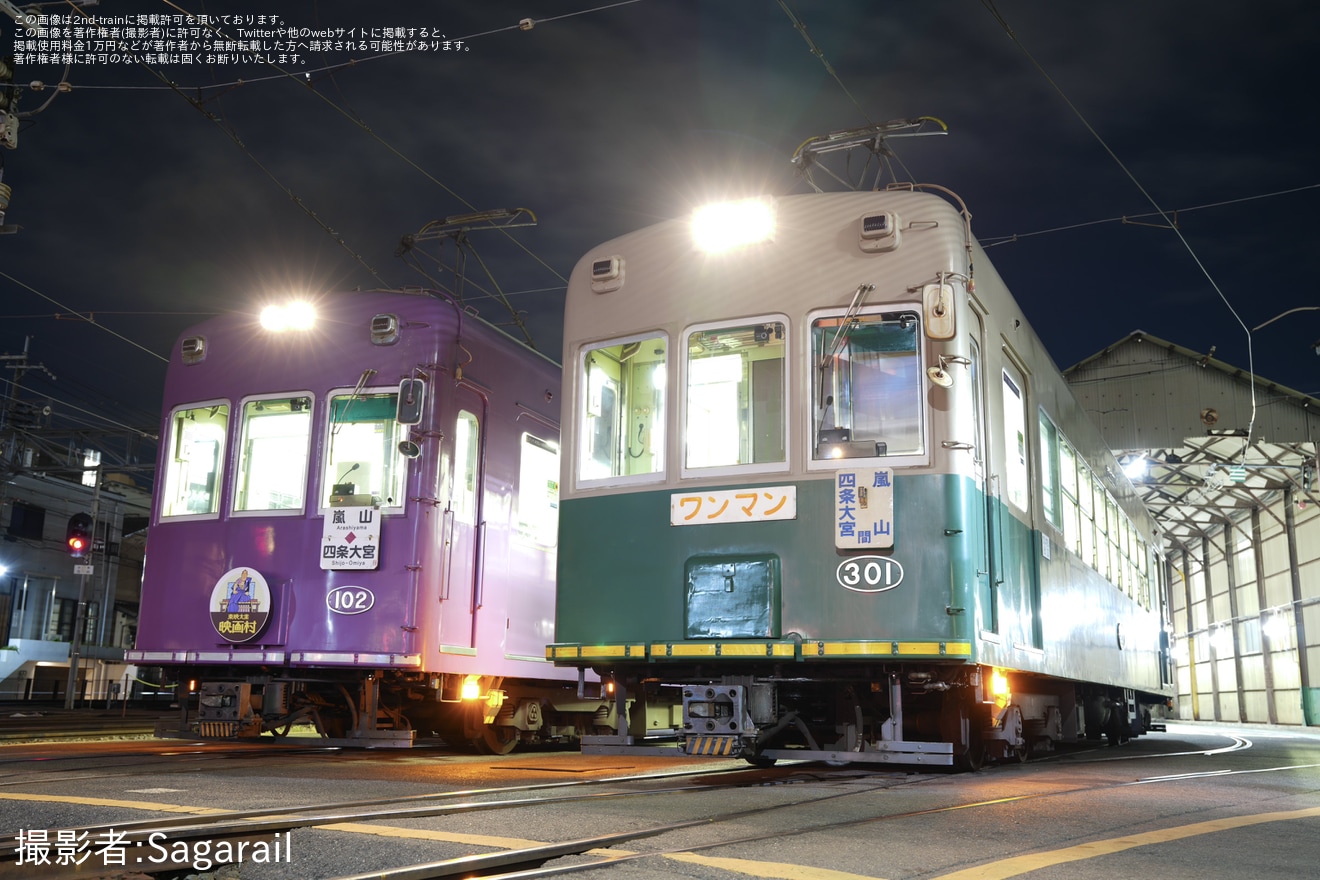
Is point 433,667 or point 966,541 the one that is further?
point 433,667

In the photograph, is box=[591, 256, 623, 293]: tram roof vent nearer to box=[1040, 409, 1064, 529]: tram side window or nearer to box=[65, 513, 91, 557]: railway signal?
box=[1040, 409, 1064, 529]: tram side window

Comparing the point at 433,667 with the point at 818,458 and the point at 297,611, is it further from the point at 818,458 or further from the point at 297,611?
the point at 818,458

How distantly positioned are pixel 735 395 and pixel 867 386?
85cm

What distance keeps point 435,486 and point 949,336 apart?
4.42 meters

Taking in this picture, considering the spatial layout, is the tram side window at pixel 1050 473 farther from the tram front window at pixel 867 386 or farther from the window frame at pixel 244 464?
the window frame at pixel 244 464

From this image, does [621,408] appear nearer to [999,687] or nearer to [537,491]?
[999,687]

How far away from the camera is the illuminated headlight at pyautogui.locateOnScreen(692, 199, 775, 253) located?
753 cm

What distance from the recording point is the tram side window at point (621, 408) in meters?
7.51

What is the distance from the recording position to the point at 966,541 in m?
6.61

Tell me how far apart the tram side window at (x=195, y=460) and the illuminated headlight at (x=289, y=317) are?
0.79 metres

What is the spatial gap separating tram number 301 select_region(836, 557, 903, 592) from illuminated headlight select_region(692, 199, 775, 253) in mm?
2152

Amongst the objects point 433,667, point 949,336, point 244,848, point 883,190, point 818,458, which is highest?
point 883,190

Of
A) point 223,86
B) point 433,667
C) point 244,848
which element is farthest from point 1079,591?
point 223,86

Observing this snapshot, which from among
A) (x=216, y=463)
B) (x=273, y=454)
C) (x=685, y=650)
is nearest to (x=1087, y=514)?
(x=685, y=650)
